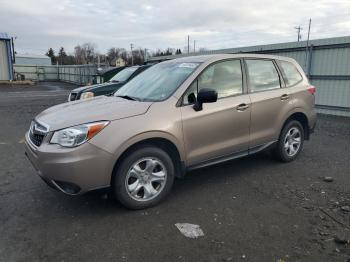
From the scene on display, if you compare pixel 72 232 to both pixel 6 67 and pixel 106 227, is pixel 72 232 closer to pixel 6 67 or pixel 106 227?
pixel 106 227

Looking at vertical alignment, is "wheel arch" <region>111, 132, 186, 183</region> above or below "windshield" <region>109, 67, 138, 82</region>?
below

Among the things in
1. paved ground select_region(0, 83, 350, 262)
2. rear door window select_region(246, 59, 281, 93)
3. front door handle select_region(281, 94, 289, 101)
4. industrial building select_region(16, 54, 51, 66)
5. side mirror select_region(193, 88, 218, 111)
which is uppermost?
industrial building select_region(16, 54, 51, 66)

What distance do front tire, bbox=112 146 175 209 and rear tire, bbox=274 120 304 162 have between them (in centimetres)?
223

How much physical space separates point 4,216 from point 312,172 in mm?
4359

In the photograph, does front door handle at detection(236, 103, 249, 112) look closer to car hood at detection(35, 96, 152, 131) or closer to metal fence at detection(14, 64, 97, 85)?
car hood at detection(35, 96, 152, 131)

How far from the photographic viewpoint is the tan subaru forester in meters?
3.48

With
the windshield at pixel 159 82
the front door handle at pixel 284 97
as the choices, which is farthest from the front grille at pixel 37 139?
the front door handle at pixel 284 97

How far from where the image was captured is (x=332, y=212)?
3805mm

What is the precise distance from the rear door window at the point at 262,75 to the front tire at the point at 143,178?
72.3 inches

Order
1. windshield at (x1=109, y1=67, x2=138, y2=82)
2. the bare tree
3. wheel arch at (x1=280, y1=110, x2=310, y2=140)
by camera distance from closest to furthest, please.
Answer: wheel arch at (x1=280, y1=110, x2=310, y2=140)
windshield at (x1=109, y1=67, x2=138, y2=82)
the bare tree

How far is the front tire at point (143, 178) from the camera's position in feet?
12.0

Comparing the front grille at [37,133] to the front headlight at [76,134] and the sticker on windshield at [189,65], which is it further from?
the sticker on windshield at [189,65]

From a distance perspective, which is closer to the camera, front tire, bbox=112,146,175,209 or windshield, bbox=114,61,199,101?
front tire, bbox=112,146,175,209

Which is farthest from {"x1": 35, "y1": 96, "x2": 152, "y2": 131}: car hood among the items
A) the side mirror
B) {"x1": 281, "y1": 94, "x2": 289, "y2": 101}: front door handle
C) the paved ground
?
{"x1": 281, "y1": 94, "x2": 289, "y2": 101}: front door handle
